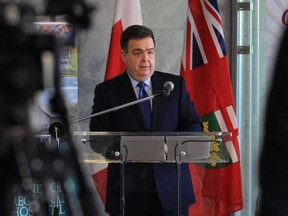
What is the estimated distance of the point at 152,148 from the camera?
312 cm

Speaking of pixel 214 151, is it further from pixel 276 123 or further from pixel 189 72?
pixel 276 123

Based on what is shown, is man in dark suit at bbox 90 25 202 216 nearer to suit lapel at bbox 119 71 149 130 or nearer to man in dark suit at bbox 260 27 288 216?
suit lapel at bbox 119 71 149 130

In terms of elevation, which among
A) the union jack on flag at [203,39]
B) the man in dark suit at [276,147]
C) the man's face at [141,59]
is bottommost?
the man in dark suit at [276,147]

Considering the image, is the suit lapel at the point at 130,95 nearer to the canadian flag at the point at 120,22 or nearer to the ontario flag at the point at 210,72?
the canadian flag at the point at 120,22

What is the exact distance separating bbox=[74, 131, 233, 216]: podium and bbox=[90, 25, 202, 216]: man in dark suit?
56 millimetres

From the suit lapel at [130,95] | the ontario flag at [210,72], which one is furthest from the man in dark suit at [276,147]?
the ontario flag at [210,72]

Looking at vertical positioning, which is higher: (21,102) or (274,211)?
(21,102)

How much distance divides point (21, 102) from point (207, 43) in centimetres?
487

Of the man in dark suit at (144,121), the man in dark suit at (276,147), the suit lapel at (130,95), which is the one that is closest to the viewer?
the man in dark suit at (276,147)

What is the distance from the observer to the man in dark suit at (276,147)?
25.4 inches

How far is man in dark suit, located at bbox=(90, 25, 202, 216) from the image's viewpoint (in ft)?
10.8

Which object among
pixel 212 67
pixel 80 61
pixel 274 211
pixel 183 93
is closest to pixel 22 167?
pixel 274 211

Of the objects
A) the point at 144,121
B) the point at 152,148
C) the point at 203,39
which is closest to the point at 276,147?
the point at 152,148

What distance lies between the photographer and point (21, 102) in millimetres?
549
